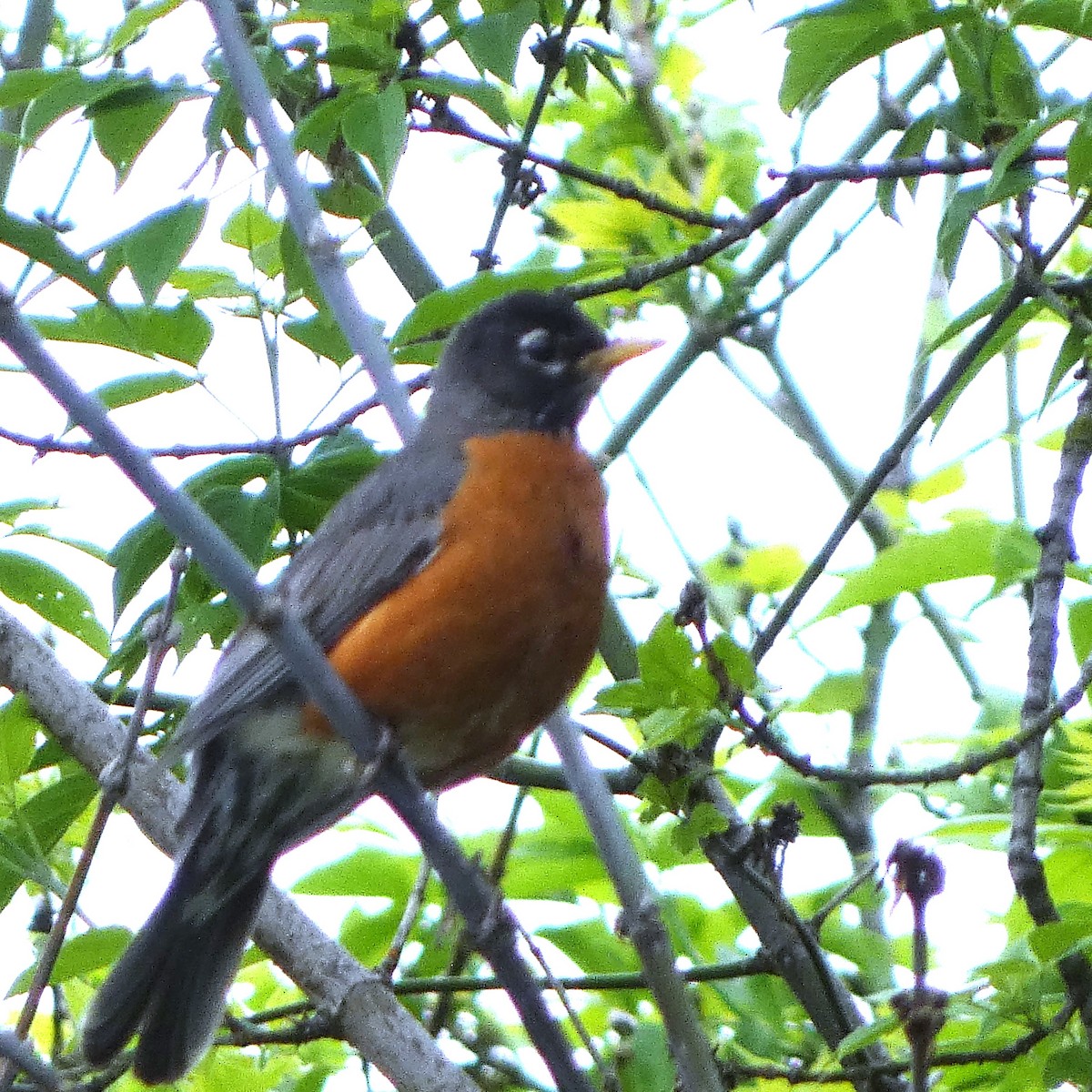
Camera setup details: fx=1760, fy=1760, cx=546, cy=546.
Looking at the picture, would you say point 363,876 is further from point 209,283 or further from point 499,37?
point 499,37

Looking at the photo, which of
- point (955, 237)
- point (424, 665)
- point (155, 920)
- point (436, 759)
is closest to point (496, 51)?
point (955, 237)

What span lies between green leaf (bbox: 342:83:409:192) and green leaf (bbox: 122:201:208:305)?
28 centimetres

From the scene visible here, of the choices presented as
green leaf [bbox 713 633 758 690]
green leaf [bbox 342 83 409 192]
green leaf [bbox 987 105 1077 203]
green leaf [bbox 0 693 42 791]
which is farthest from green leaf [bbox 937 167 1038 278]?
green leaf [bbox 0 693 42 791]

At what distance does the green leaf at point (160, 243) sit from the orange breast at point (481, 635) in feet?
2.31

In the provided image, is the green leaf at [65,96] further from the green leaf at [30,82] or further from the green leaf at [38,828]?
the green leaf at [38,828]

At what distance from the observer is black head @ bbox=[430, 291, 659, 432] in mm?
3619

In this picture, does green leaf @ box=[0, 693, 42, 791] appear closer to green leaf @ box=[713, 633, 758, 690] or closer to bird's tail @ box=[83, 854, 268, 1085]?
bird's tail @ box=[83, 854, 268, 1085]

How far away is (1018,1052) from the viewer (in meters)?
2.36

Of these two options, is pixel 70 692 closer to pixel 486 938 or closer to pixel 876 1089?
pixel 486 938

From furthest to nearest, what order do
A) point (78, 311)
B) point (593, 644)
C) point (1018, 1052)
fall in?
point (593, 644)
point (78, 311)
point (1018, 1052)

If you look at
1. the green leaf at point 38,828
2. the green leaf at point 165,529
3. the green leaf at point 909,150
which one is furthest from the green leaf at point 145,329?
the green leaf at point 909,150

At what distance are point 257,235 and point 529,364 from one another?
74 cm

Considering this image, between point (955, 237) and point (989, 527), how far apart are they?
1.93ft

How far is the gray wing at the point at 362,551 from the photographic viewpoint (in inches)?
122
